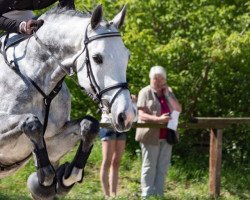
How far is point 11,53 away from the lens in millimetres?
7227

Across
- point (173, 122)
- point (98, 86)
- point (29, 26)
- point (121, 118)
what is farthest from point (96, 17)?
point (173, 122)

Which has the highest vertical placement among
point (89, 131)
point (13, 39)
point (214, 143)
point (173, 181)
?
point (13, 39)

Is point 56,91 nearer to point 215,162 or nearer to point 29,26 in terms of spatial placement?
point 29,26

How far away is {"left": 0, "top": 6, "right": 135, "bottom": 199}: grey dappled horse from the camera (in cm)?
655

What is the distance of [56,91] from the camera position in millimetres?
7145

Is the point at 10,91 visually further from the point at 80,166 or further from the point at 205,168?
the point at 205,168

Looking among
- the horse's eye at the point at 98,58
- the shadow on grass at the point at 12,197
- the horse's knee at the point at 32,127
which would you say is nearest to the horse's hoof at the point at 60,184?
the horse's knee at the point at 32,127

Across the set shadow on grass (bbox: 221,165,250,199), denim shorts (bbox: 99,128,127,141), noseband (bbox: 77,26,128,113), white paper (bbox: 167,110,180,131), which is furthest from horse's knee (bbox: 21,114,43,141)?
shadow on grass (bbox: 221,165,250,199)

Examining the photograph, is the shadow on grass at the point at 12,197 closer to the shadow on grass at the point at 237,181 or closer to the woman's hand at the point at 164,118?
the woman's hand at the point at 164,118

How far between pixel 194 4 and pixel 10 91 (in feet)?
19.5

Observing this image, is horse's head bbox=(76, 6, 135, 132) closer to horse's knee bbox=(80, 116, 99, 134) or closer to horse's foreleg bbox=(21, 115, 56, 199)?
horse's knee bbox=(80, 116, 99, 134)

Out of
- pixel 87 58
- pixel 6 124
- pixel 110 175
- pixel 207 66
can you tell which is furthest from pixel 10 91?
pixel 207 66

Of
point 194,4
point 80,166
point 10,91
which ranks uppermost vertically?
point 194,4

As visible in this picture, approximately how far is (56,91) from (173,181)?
527 cm
